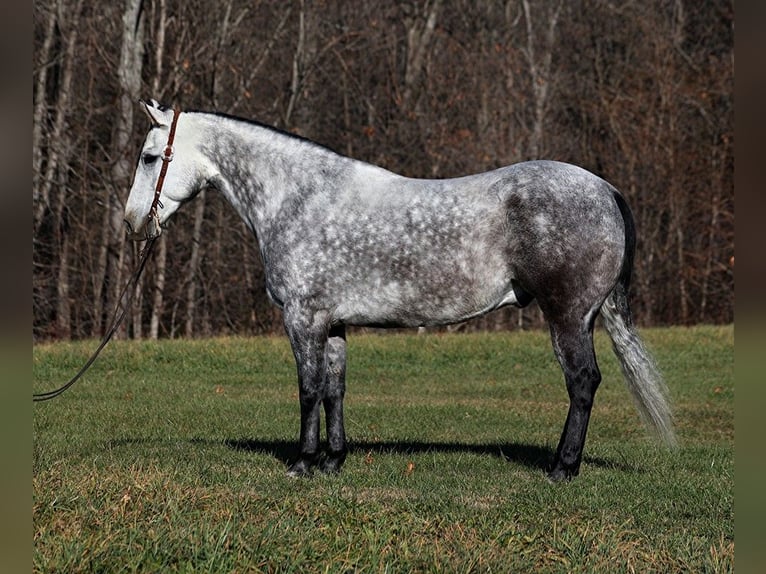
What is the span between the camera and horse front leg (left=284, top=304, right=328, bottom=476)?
7188mm

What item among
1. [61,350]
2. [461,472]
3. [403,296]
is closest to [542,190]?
[403,296]

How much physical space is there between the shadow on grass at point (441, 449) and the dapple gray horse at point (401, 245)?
883 mm

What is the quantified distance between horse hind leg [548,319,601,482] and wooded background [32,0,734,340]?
13674 millimetres

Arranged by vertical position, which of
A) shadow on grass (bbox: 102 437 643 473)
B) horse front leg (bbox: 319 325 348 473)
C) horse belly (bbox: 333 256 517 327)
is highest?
horse belly (bbox: 333 256 517 327)

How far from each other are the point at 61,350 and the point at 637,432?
869 centimetres

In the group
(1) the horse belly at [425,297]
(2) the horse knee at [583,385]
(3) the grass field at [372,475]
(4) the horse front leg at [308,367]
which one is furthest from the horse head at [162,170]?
(2) the horse knee at [583,385]

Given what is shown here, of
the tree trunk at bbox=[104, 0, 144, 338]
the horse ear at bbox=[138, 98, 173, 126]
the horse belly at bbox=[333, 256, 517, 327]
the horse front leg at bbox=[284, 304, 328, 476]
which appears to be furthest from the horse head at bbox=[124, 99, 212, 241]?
the tree trunk at bbox=[104, 0, 144, 338]

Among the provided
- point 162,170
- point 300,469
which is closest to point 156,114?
point 162,170

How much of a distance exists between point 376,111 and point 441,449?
51.8 feet

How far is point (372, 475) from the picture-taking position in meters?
7.30

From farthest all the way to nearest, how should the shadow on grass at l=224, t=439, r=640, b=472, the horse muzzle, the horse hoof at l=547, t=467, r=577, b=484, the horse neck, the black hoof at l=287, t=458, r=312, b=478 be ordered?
the shadow on grass at l=224, t=439, r=640, b=472 < the horse muzzle < the horse neck < the black hoof at l=287, t=458, r=312, b=478 < the horse hoof at l=547, t=467, r=577, b=484

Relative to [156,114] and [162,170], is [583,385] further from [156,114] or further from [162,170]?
[156,114]

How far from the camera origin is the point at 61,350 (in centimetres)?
1523

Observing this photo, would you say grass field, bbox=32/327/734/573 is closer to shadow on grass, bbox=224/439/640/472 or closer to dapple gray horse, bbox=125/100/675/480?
shadow on grass, bbox=224/439/640/472
